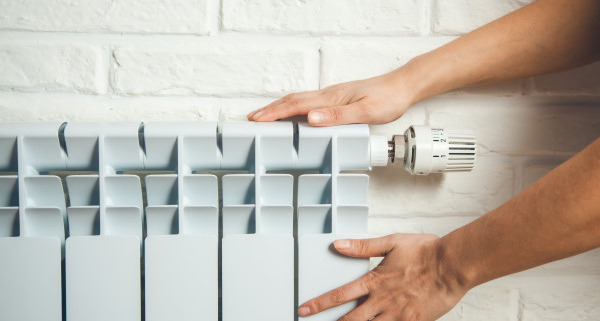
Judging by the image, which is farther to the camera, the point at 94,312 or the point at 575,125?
the point at 575,125

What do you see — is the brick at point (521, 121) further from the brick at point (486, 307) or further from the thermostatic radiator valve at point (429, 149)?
the brick at point (486, 307)

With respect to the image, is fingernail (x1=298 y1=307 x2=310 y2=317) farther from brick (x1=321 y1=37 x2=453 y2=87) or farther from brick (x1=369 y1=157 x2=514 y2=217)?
brick (x1=321 y1=37 x2=453 y2=87)

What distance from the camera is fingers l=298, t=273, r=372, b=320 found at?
0.52 metres

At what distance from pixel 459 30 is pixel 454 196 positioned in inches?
9.8

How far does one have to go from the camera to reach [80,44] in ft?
1.93

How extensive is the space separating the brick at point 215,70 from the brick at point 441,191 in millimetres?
195

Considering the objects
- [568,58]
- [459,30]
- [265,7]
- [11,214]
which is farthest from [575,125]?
[11,214]

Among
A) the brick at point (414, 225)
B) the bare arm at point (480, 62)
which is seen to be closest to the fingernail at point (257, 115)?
the bare arm at point (480, 62)

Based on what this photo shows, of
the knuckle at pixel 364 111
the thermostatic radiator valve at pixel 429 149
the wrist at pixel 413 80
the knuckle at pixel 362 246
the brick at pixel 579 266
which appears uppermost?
the wrist at pixel 413 80

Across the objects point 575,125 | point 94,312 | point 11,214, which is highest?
point 575,125

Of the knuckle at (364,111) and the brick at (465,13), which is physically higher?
the brick at (465,13)

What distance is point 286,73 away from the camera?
1.99 feet

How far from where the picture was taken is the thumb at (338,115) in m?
0.52

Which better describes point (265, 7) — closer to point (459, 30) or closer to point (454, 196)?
point (459, 30)
